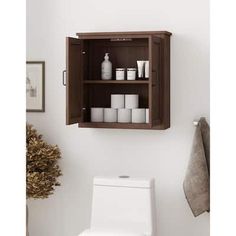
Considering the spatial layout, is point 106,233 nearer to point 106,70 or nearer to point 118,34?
point 106,70

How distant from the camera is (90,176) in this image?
2.98 m

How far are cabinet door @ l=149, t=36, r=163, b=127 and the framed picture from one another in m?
0.72

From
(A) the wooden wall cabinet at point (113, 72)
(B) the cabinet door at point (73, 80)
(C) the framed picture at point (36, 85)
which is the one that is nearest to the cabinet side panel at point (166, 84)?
(A) the wooden wall cabinet at point (113, 72)

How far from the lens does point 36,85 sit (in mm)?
3035

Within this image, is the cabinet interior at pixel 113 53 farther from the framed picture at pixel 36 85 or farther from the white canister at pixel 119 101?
the framed picture at pixel 36 85

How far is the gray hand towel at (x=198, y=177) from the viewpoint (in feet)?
8.68

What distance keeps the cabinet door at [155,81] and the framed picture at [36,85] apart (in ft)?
2.35

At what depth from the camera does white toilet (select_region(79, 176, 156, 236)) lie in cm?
262
